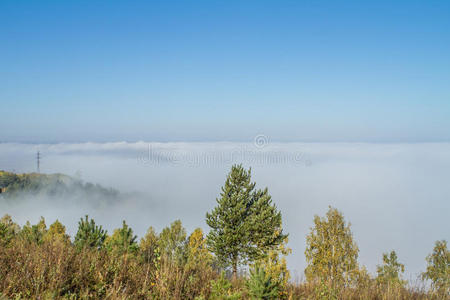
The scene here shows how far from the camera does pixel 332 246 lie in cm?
2906

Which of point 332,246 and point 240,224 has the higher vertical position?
point 240,224

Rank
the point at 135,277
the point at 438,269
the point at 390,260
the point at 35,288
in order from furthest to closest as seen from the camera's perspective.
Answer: the point at 390,260
the point at 438,269
the point at 135,277
the point at 35,288

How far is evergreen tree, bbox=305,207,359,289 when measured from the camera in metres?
28.2

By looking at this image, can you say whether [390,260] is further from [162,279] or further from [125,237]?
[162,279]

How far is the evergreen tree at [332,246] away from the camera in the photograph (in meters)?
28.2

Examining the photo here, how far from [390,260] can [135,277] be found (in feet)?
223

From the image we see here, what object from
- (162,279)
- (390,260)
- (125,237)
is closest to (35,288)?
(162,279)

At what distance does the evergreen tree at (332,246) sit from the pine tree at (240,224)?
345 centimetres

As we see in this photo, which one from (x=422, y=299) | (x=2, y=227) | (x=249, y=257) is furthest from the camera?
(x=249, y=257)

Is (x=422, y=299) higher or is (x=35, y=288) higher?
(x=35, y=288)

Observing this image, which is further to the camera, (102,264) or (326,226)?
(326,226)

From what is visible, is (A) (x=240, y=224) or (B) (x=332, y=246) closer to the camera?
(A) (x=240, y=224)

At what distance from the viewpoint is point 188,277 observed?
5.93 meters

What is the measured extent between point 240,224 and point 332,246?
9171 millimetres
